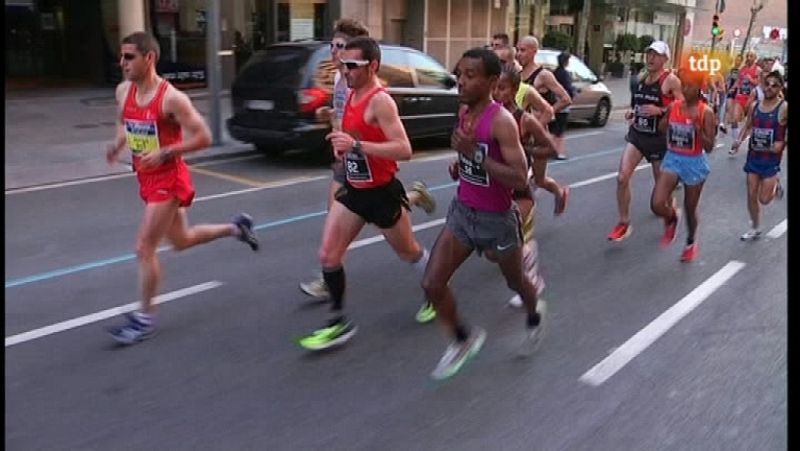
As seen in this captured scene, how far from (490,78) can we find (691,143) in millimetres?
3356

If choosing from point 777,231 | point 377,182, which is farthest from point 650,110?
point 377,182

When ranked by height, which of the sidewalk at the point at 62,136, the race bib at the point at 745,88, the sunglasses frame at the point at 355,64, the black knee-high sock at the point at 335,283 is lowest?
the sidewalk at the point at 62,136

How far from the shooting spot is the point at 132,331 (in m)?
4.73

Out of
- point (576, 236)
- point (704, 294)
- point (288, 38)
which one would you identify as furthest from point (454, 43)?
point (704, 294)

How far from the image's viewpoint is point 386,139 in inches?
176

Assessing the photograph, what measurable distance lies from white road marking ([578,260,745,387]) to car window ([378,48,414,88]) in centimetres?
648

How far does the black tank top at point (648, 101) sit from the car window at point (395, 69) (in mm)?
5161

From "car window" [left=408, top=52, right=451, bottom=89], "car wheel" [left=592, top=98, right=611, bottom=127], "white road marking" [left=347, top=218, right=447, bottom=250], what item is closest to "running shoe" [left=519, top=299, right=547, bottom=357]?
"white road marking" [left=347, top=218, right=447, bottom=250]

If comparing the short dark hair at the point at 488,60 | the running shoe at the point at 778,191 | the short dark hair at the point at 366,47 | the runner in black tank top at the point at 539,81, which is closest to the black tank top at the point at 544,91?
the runner in black tank top at the point at 539,81

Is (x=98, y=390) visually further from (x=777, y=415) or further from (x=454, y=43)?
(x=454, y=43)

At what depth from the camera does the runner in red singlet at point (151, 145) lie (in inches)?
180

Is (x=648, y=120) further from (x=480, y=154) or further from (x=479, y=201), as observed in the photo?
(x=480, y=154)

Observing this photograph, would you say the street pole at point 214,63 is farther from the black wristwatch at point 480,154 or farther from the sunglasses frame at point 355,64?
the black wristwatch at point 480,154

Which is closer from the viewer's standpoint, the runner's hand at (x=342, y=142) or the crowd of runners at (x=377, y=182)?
the crowd of runners at (x=377, y=182)
